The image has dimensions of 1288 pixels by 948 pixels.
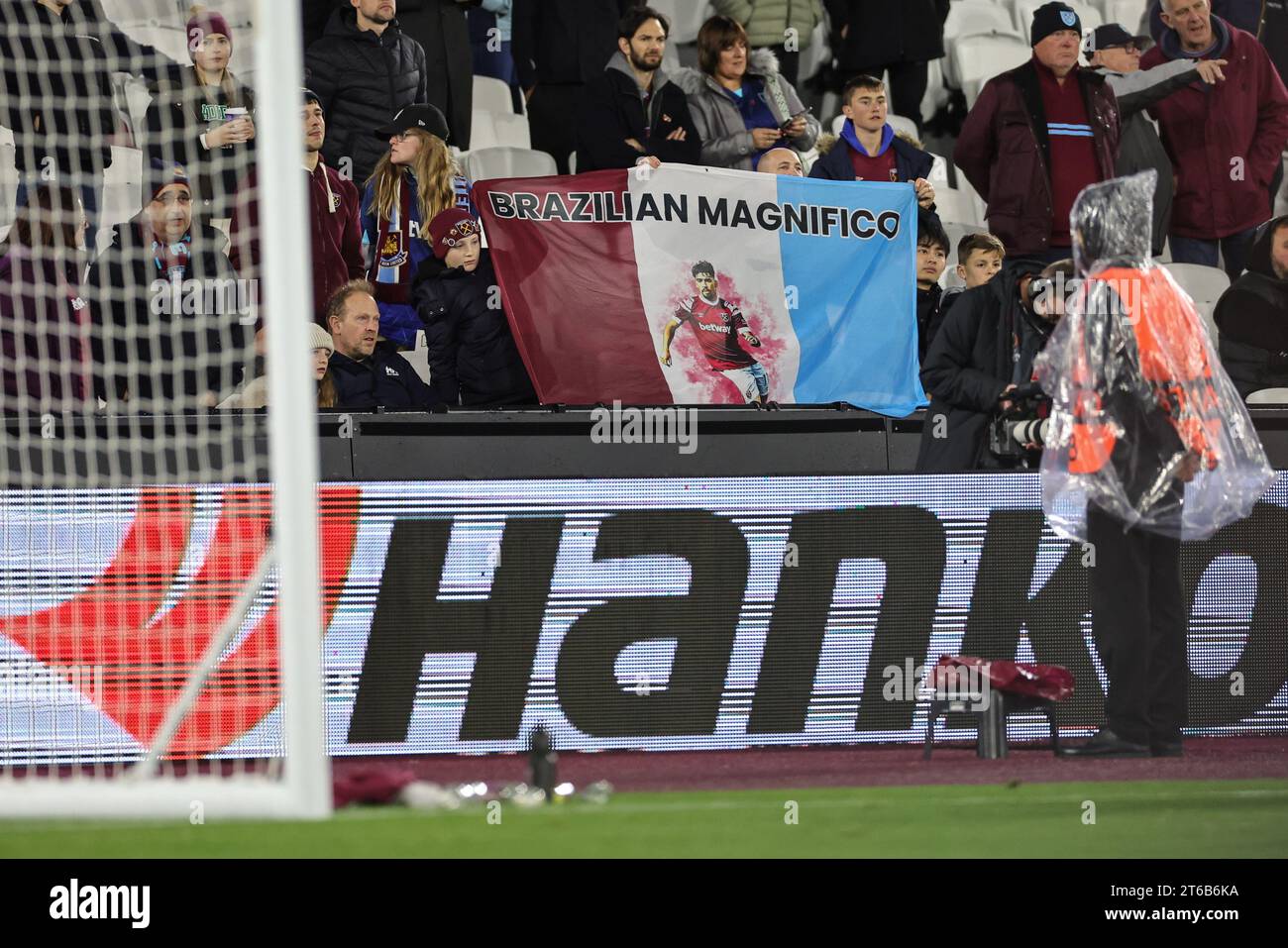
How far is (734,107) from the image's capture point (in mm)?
8953

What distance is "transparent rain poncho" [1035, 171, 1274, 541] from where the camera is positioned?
604 cm

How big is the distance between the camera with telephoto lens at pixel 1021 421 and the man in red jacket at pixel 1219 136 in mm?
2849

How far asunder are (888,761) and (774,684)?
22.8 inches

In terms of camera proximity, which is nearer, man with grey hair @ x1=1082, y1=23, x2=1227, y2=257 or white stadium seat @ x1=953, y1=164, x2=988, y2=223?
man with grey hair @ x1=1082, y1=23, x2=1227, y2=257

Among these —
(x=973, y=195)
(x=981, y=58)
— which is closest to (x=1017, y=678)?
(x=973, y=195)

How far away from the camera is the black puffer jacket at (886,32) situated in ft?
32.1

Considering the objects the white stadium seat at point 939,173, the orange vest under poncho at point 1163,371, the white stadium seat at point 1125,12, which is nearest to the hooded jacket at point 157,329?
the orange vest under poncho at point 1163,371

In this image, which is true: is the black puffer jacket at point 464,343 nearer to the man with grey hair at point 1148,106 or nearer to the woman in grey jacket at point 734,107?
the woman in grey jacket at point 734,107

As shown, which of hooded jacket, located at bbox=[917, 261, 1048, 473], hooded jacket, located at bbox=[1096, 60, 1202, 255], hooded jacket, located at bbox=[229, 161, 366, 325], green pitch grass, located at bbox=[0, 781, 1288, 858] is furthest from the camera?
hooded jacket, located at bbox=[1096, 60, 1202, 255]

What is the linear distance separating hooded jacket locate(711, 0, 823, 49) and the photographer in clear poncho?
151 inches

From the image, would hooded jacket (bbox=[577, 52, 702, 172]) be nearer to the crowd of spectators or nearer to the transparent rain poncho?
the crowd of spectators

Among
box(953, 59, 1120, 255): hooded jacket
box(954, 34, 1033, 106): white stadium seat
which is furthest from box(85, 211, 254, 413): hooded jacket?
box(954, 34, 1033, 106): white stadium seat

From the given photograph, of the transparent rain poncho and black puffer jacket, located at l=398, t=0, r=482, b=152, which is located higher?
black puffer jacket, located at l=398, t=0, r=482, b=152
